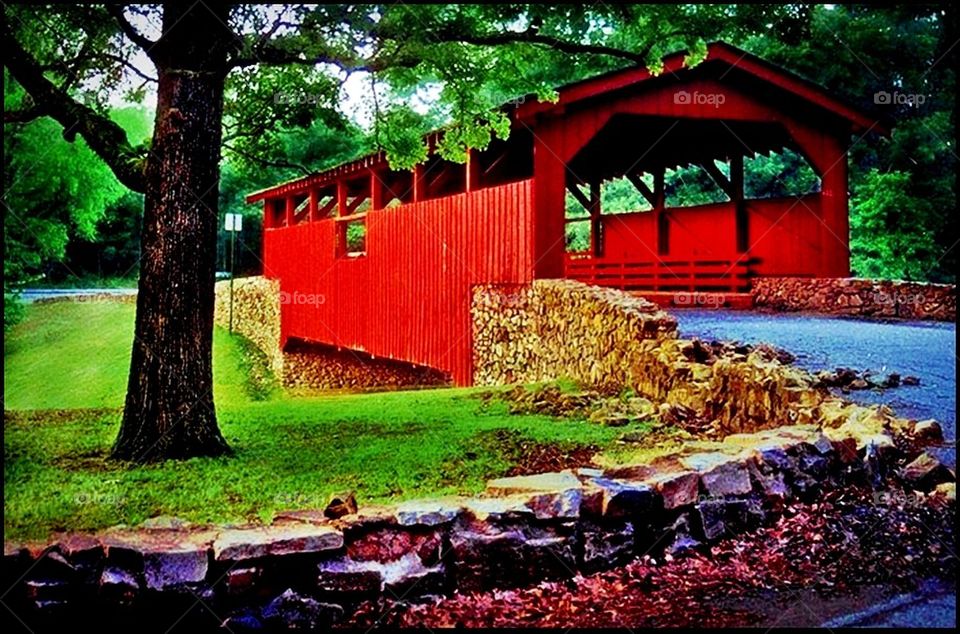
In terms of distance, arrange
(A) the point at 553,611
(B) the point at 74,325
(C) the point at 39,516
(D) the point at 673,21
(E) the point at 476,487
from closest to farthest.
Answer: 1. (A) the point at 553,611
2. (C) the point at 39,516
3. (E) the point at 476,487
4. (D) the point at 673,21
5. (B) the point at 74,325

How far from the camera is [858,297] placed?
42.8 feet

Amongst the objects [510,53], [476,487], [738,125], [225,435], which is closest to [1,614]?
[476,487]

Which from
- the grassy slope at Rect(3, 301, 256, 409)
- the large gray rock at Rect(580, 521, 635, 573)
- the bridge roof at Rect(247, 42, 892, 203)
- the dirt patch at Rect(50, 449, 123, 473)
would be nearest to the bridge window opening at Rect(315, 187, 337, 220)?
the bridge roof at Rect(247, 42, 892, 203)

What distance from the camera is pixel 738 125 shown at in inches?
616

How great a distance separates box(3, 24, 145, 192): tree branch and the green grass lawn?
139 cm

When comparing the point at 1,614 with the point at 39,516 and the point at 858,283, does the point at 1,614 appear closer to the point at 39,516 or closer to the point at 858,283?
the point at 39,516

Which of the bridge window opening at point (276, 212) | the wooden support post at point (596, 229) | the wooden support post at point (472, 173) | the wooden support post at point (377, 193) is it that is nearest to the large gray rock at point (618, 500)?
the wooden support post at point (472, 173)

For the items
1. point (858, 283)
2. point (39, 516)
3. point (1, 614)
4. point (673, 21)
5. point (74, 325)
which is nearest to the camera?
point (1, 614)

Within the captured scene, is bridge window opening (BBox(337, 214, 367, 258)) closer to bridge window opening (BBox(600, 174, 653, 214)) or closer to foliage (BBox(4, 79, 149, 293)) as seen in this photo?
foliage (BBox(4, 79, 149, 293))

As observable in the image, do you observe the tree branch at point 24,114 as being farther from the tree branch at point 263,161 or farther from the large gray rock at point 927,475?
the large gray rock at point 927,475

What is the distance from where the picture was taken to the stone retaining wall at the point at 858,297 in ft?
39.5

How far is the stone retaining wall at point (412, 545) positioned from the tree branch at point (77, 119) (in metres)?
3.72

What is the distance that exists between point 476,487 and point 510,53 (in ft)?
16.3

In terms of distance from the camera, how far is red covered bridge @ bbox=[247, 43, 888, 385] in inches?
490
